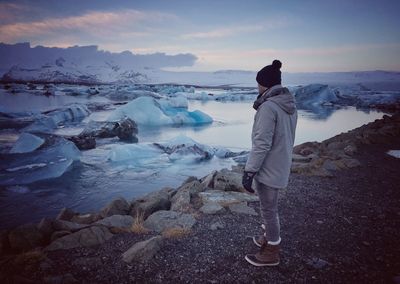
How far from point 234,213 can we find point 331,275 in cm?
147

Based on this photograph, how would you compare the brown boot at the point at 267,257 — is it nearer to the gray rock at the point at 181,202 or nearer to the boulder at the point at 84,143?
the gray rock at the point at 181,202

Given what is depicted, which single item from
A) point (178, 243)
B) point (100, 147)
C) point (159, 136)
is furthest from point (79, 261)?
point (159, 136)

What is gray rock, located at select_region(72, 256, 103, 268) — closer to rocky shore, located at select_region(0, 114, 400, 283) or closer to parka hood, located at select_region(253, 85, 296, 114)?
rocky shore, located at select_region(0, 114, 400, 283)

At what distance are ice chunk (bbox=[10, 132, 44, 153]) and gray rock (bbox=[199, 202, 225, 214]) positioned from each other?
19.6 feet

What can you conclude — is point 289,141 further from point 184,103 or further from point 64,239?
point 184,103

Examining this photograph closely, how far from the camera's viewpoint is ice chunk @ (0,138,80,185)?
6295mm

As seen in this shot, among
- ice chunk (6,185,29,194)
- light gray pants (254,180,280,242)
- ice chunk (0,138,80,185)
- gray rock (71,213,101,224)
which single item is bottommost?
ice chunk (6,185,29,194)

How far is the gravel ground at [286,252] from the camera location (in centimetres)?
262

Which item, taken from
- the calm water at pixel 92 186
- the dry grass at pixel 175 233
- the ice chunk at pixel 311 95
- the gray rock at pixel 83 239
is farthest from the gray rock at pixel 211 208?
the ice chunk at pixel 311 95

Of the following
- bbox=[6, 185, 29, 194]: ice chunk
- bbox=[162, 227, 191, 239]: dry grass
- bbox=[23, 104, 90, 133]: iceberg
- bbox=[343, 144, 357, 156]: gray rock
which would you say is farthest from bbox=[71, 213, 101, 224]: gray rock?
bbox=[23, 104, 90, 133]: iceberg

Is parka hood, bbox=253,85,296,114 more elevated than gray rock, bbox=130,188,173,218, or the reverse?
parka hood, bbox=253,85,296,114

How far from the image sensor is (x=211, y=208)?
3994 mm

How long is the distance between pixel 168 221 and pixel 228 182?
1517mm

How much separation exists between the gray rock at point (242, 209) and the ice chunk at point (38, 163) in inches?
168
